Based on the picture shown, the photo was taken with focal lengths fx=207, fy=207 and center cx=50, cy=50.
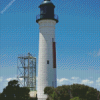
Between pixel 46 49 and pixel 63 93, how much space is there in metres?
13.1

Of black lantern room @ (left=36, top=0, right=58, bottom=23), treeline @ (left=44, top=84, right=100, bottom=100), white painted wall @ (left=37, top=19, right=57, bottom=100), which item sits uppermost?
black lantern room @ (left=36, top=0, right=58, bottom=23)

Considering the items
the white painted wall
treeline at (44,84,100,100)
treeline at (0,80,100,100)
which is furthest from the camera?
the white painted wall

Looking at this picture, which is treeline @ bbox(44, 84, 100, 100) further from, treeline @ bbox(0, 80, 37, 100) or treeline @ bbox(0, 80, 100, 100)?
treeline @ bbox(0, 80, 37, 100)

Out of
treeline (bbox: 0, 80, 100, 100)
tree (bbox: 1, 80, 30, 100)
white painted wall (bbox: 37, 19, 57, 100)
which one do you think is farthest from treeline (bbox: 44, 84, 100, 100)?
white painted wall (bbox: 37, 19, 57, 100)

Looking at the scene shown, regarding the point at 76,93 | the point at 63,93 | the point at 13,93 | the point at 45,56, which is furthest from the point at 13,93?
the point at 45,56

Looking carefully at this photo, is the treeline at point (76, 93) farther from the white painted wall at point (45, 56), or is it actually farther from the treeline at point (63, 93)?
the white painted wall at point (45, 56)

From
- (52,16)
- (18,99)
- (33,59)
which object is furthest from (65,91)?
(33,59)

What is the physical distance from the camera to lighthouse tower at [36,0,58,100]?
4662 centimetres

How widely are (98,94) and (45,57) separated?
1572 centimetres

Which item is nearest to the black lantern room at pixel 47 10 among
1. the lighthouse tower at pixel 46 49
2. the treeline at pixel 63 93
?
the lighthouse tower at pixel 46 49

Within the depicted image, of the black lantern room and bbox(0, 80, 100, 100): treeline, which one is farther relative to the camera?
the black lantern room

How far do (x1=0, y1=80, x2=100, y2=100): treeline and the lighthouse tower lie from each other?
24.7 feet

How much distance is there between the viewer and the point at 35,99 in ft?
157

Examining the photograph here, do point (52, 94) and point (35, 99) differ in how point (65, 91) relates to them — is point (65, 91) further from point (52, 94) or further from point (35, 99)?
point (35, 99)
